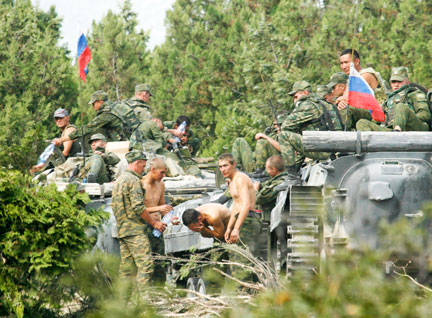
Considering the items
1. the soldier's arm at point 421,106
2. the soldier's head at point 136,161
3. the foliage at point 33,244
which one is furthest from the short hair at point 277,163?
the foliage at point 33,244

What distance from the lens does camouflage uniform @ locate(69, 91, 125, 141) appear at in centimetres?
1533

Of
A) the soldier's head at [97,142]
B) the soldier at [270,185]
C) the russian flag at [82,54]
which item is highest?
the russian flag at [82,54]

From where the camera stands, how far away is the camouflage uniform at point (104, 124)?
15.3 meters

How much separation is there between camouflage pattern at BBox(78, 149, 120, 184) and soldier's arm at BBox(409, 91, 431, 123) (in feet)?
16.9

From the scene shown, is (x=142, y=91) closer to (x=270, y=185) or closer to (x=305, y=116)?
(x=270, y=185)

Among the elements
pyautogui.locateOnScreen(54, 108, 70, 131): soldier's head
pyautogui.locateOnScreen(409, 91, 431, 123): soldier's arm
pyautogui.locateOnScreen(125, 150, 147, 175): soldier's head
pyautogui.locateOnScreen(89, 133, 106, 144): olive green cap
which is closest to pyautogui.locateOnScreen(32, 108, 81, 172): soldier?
pyautogui.locateOnScreen(54, 108, 70, 131): soldier's head

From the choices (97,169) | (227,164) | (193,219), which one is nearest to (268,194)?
(227,164)

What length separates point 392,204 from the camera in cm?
888

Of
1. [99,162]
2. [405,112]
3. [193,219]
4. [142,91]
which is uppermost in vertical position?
[142,91]

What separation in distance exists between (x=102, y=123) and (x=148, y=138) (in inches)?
31.3

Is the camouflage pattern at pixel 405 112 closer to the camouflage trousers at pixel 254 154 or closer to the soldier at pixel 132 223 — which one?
the camouflage trousers at pixel 254 154

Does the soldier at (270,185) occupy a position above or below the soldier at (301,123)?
below

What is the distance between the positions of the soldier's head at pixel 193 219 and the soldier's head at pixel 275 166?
1566 mm

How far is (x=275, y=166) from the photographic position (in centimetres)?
1210
